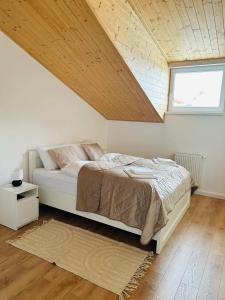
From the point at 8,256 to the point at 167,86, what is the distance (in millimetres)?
3512

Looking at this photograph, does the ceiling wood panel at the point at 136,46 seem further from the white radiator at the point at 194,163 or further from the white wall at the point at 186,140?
the white radiator at the point at 194,163

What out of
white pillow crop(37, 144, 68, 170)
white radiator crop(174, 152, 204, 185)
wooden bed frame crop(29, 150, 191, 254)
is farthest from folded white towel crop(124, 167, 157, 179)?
white radiator crop(174, 152, 204, 185)

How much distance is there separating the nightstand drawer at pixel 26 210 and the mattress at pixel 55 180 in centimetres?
28

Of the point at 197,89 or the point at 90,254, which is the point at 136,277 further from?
the point at 197,89

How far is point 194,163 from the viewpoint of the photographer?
4020 millimetres

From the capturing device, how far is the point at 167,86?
13.7 ft

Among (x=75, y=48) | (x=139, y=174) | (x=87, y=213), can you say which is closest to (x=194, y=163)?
(x=139, y=174)

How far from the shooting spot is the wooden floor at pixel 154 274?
5.71ft

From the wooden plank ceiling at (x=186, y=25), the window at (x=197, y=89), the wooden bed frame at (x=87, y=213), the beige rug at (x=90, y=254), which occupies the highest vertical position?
the wooden plank ceiling at (x=186, y=25)

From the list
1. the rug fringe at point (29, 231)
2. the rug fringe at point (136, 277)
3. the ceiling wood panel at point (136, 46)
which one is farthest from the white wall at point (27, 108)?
the rug fringe at point (136, 277)

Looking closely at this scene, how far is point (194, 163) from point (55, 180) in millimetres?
2400

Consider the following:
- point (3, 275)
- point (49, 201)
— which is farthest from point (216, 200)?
point (3, 275)

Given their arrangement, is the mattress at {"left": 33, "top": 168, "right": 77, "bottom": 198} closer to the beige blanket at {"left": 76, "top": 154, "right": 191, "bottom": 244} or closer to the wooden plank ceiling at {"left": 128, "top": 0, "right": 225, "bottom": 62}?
the beige blanket at {"left": 76, "top": 154, "right": 191, "bottom": 244}

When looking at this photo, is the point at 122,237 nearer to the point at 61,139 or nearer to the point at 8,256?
the point at 8,256
